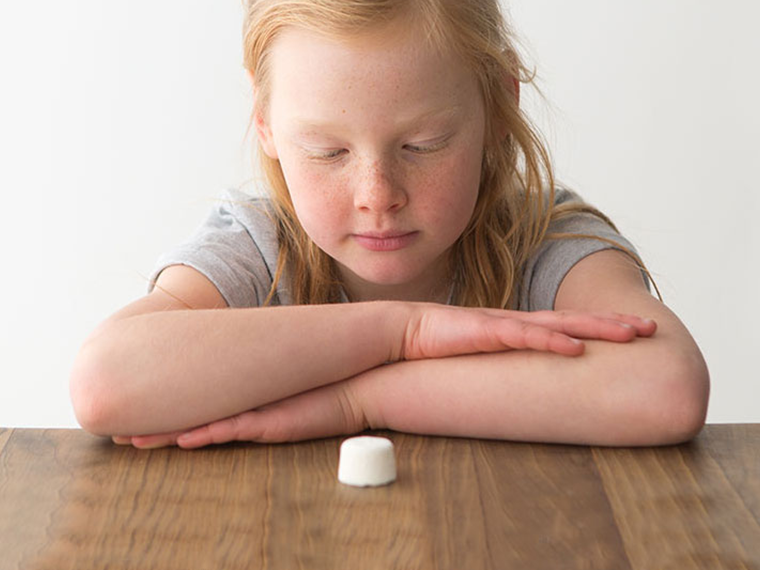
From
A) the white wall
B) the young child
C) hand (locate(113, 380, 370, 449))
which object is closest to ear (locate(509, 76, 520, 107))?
the young child

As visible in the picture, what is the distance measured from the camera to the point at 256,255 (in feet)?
5.58

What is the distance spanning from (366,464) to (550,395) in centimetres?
26

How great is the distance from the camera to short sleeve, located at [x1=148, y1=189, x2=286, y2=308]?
1.60 metres

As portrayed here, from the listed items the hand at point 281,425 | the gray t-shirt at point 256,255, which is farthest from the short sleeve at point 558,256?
the hand at point 281,425

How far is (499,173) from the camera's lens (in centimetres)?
173

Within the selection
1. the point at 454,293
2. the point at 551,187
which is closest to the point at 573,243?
the point at 551,187

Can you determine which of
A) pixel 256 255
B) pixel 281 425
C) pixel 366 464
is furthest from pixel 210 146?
pixel 366 464

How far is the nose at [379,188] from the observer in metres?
1.40

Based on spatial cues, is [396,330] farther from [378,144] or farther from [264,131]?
[264,131]

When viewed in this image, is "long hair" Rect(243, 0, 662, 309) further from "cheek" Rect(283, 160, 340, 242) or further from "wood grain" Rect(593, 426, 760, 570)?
"wood grain" Rect(593, 426, 760, 570)

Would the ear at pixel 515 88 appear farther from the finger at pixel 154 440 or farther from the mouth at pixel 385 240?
the finger at pixel 154 440

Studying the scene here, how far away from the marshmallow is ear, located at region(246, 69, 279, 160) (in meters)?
0.68

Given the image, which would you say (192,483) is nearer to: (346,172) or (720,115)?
(346,172)

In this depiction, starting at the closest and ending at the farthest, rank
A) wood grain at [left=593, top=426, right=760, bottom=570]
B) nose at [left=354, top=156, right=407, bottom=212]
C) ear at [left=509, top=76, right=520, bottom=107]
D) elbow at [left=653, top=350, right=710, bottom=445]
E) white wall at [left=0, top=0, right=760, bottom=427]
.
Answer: wood grain at [left=593, top=426, right=760, bottom=570], elbow at [left=653, top=350, right=710, bottom=445], nose at [left=354, top=156, right=407, bottom=212], ear at [left=509, top=76, right=520, bottom=107], white wall at [left=0, top=0, right=760, bottom=427]
